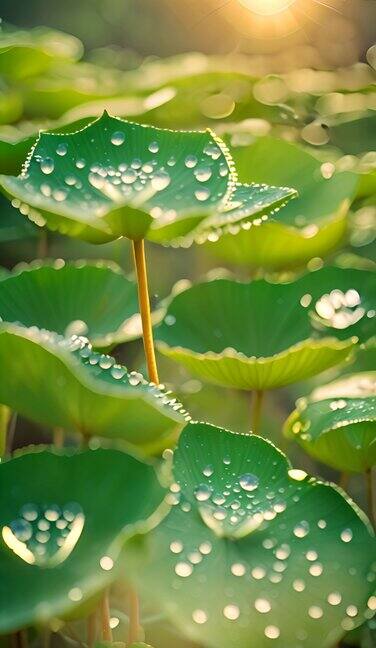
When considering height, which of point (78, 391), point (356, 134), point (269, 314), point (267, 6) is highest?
point (78, 391)

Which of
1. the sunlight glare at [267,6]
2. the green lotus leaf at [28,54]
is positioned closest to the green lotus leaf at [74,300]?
the green lotus leaf at [28,54]

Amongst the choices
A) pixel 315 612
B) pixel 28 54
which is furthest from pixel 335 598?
pixel 28 54

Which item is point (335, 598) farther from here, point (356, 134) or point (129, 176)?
point (356, 134)

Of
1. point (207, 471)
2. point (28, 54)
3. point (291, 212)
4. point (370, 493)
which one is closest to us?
point (207, 471)

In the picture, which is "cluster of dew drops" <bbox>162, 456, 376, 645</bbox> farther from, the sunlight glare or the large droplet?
the sunlight glare

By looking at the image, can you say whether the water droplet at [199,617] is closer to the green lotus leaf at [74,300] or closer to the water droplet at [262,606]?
the water droplet at [262,606]

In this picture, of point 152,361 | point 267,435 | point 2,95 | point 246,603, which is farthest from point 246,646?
point 2,95

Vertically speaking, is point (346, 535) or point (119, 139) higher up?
point (119, 139)
